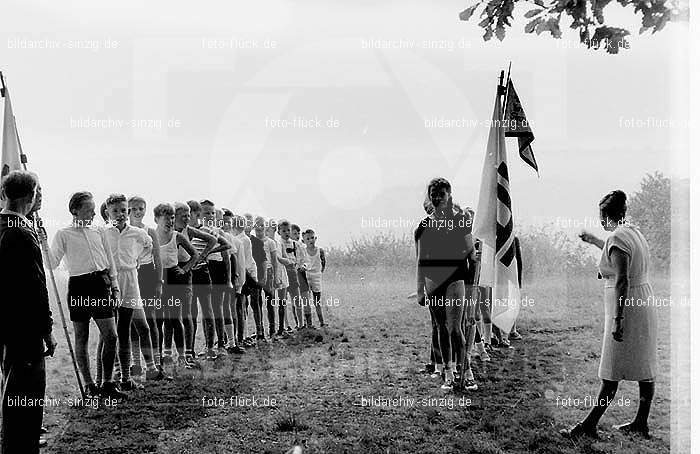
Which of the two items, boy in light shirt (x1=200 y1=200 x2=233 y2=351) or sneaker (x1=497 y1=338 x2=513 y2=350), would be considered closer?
sneaker (x1=497 y1=338 x2=513 y2=350)

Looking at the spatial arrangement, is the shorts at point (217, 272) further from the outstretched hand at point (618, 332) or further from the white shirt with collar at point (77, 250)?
the outstretched hand at point (618, 332)

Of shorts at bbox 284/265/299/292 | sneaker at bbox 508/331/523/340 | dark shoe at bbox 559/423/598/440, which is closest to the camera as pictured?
dark shoe at bbox 559/423/598/440

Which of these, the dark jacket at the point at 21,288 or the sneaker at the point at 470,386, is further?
the sneaker at the point at 470,386

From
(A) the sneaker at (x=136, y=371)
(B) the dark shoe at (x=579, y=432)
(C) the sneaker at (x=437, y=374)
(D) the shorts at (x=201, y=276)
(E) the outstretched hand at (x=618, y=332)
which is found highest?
Answer: (D) the shorts at (x=201, y=276)

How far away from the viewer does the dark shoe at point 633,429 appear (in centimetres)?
379

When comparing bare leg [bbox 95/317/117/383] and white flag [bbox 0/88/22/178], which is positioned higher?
white flag [bbox 0/88/22/178]

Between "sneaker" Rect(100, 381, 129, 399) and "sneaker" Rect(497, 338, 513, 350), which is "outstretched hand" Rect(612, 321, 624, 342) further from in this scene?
"sneaker" Rect(100, 381, 129, 399)

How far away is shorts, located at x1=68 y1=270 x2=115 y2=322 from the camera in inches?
156

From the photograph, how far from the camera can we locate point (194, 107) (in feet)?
13.5

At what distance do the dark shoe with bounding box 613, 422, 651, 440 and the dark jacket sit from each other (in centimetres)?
263

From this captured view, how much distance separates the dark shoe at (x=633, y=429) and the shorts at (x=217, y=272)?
243 centimetres

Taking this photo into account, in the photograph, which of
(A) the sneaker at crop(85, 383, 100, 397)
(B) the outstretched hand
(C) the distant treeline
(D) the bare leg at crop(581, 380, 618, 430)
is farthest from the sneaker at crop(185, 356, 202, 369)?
(B) the outstretched hand

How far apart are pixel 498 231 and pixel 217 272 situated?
180 centimetres

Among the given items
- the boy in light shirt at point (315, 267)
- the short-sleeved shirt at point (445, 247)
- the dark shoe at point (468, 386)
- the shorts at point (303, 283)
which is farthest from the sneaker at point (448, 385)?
the shorts at point (303, 283)
